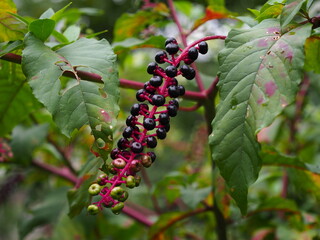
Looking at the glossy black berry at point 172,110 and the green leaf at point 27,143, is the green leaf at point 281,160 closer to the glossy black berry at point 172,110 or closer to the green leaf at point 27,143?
the glossy black berry at point 172,110

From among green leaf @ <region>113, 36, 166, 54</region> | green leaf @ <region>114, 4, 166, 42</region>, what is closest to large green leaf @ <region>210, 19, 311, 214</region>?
green leaf @ <region>113, 36, 166, 54</region>

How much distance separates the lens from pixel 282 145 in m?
2.96

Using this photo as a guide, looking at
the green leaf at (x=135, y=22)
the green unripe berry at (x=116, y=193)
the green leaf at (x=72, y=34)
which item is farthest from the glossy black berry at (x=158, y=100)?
the green leaf at (x=135, y=22)

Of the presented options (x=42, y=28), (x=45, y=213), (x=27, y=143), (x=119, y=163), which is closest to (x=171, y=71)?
(x=119, y=163)

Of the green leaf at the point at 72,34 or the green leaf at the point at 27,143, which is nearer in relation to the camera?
the green leaf at the point at 72,34

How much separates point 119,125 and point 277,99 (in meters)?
0.85

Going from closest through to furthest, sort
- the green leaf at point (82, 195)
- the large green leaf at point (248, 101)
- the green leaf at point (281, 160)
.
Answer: the large green leaf at point (248, 101) → the green leaf at point (82, 195) → the green leaf at point (281, 160)

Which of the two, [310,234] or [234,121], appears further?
[310,234]

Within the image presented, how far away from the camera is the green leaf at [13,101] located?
1326 millimetres

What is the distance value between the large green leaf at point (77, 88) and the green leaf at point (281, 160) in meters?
0.82

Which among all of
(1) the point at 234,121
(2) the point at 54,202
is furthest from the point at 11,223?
(1) the point at 234,121

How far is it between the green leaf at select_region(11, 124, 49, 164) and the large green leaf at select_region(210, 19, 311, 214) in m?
1.33

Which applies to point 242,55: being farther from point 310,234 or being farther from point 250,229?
point 250,229

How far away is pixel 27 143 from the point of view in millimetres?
1918
